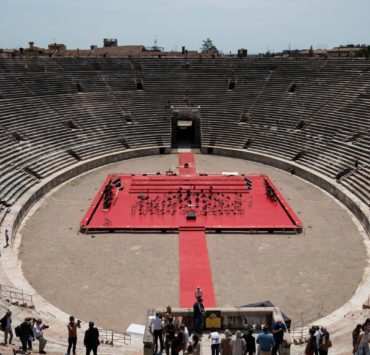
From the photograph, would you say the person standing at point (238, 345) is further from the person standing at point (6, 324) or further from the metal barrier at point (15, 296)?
the metal barrier at point (15, 296)

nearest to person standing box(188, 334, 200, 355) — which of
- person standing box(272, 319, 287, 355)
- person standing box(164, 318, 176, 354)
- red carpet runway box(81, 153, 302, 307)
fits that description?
person standing box(164, 318, 176, 354)

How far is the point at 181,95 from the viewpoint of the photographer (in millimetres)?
56688

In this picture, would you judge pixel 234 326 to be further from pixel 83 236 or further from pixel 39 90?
pixel 39 90

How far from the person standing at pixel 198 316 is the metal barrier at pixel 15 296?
25.3 ft

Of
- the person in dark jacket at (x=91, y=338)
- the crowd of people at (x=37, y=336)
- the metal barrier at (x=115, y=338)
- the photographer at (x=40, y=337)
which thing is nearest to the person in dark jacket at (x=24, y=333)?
the crowd of people at (x=37, y=336)

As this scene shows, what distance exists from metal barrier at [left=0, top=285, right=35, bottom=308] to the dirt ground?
1.37 meters

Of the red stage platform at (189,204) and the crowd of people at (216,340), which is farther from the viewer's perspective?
the red stage platform at (189,204)

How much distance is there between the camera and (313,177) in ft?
131

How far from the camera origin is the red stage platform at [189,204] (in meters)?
31.1

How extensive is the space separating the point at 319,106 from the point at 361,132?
26.9ft

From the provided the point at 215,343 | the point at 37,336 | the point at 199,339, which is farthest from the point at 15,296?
the point at 215,343

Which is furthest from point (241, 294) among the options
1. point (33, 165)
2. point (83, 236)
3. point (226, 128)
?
point (226, 128)

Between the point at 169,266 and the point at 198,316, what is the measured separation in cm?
930

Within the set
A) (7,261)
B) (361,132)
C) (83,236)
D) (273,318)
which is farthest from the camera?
(361,132)
